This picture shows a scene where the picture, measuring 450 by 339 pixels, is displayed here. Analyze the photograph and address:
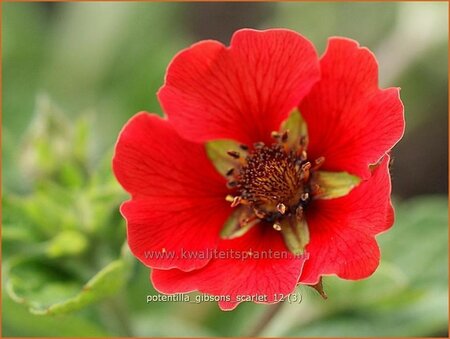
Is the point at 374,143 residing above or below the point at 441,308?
above

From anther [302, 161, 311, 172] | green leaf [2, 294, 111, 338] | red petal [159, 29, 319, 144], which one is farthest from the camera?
green leaf [2, 294, 111, 338]

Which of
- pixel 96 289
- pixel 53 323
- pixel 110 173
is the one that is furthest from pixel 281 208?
pixel 53 323

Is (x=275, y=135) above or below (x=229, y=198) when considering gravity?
above

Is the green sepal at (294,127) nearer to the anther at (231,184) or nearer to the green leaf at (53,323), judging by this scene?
the anther at (231,184)

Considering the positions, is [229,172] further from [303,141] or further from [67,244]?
[67,244]

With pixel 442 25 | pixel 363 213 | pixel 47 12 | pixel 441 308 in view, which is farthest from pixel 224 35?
pixel 363 213

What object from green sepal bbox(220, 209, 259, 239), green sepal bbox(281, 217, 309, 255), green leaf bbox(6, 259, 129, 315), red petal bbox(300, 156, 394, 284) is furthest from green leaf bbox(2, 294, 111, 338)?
red petal bbox(300, 156, 394, 284)

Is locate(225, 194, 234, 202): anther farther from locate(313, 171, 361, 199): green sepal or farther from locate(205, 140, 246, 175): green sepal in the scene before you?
locate(313, 171, 361, 199): green sepal

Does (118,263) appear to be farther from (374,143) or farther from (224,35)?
(224,35)
